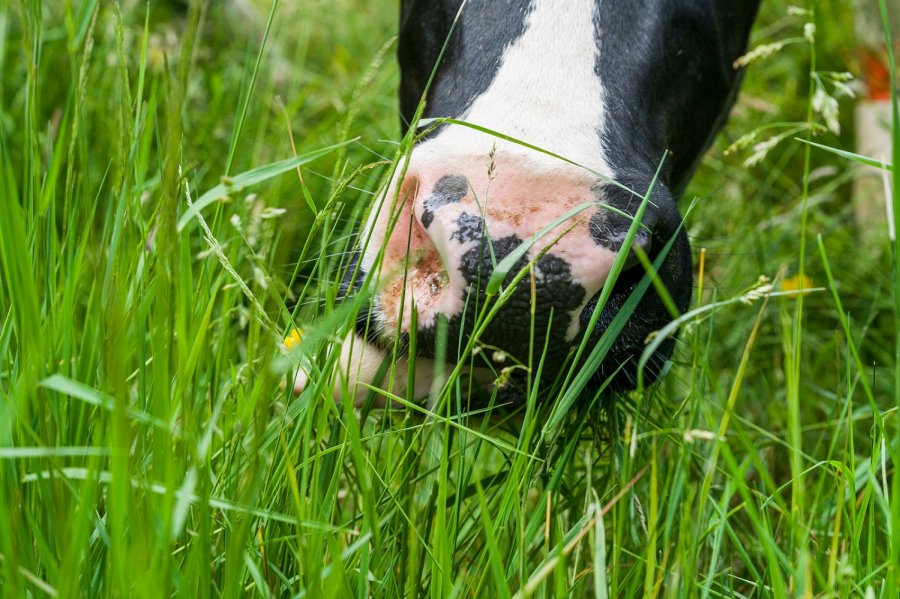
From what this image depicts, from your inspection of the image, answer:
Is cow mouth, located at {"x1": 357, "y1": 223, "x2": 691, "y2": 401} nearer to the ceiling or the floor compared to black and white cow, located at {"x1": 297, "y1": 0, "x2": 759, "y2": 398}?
nearer to the floor

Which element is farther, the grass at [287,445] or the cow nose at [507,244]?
the cow nose at [507,244]

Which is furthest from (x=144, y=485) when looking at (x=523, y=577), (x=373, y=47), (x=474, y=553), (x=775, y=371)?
(x=373, y=47)

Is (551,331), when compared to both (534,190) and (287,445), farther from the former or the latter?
(287,445)

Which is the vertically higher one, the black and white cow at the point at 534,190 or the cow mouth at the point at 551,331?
the black and white cow at the point at 534,190

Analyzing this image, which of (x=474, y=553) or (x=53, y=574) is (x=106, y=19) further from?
(x=53, y=574)

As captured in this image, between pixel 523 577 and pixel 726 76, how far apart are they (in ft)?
4.06

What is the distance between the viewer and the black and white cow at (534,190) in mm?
1165

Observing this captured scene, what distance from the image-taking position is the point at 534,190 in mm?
1199

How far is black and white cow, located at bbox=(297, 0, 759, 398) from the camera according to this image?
3.82 ft

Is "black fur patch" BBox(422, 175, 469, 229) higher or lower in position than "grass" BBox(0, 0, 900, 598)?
higher

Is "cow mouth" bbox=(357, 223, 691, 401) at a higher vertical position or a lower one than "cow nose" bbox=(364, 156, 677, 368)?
lower

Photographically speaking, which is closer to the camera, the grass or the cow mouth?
the grass

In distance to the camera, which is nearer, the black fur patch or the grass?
the grass

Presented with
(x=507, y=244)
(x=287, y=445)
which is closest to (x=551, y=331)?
(x=507, y=244)
